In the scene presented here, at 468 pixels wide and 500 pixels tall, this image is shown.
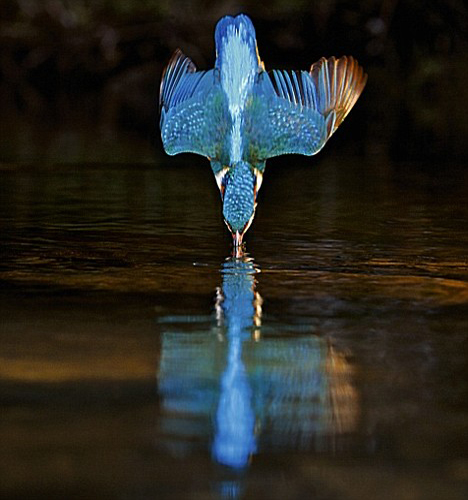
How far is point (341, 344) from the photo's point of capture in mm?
4789

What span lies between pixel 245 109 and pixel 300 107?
327 mm

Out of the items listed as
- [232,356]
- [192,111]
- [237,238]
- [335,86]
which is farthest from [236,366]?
[335,86]

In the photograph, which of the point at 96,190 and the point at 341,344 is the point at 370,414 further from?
the point at 96,190

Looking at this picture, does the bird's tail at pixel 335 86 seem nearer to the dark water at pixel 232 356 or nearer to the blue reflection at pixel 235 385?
the dark water at pixel 232 356

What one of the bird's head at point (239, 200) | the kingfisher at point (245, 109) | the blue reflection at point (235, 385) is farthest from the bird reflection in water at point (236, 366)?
the kingfisher at point (245, 109)

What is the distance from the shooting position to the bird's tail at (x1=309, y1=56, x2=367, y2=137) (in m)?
7.34

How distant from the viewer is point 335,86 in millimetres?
7414

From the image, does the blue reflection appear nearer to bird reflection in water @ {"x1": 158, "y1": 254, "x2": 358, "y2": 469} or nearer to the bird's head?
bird reflection in water @ {"x1": 158, "y1": 254, "x2": 358, "y2": 469}

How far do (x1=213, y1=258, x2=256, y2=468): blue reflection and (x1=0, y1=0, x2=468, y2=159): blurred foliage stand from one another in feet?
45.2

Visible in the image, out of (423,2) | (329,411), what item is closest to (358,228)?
(329,411)

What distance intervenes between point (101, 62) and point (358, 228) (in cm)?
1504

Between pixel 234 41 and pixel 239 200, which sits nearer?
pixel 239 200

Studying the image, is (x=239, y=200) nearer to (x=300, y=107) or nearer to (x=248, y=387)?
(x=300, y=107)

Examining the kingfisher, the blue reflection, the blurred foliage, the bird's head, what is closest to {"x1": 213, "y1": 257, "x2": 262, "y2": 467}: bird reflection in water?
the blue reflection
